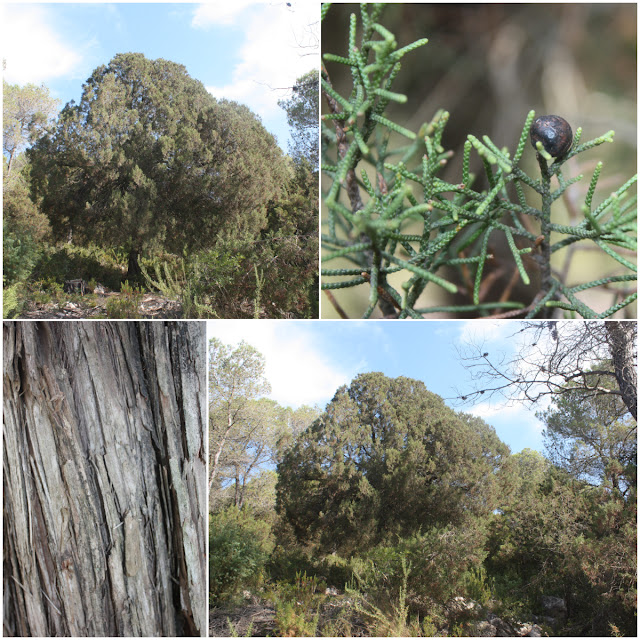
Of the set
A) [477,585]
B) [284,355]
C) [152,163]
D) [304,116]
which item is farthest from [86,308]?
[477,585]

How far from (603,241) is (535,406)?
106cm

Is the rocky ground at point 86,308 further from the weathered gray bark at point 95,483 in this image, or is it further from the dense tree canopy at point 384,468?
the dense tree canopy at point 384,468

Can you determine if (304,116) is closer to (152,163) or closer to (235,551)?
(152,163)

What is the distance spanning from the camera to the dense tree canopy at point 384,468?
2.31 metres

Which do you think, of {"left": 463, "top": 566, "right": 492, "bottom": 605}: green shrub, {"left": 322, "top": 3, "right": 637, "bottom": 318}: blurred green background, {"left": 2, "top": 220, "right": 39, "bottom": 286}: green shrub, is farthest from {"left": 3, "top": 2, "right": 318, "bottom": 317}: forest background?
{"left": 463, "top": 566, "right": 492, "bottom": 605}: green shrub

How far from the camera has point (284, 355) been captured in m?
2.37

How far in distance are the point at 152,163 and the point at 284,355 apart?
0.94 metres

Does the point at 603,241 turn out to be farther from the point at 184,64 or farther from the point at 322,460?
the point at 184,64

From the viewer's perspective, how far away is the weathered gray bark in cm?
214

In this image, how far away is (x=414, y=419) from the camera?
2385 mm

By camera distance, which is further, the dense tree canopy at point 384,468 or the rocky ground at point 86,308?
the dense tree canopy at point 384,468

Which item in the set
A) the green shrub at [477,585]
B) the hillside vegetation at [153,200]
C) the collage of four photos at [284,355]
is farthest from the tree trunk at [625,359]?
the hillside vegetation at [153,200]

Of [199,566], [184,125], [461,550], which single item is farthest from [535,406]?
[184,125]

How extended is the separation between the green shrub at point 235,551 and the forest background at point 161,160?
2.86ft
